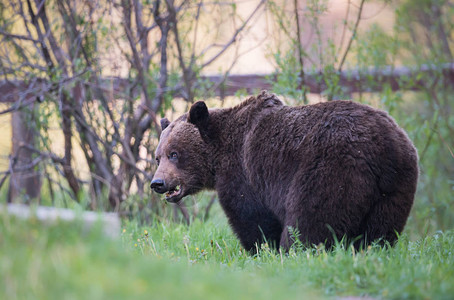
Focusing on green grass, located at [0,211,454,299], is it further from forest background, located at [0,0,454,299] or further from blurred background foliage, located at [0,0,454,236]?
blurred background foliage, located at [0,0,454,236]

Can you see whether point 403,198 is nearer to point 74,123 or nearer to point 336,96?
point 336,96

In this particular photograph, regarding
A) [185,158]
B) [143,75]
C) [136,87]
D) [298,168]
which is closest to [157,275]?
[298,168]

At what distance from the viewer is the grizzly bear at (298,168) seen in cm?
444

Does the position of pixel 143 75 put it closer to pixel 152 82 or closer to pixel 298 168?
pixel 152 82

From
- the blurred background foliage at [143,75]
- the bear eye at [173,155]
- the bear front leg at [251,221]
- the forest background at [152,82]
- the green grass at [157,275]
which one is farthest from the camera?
the blurred background foliage at [143,75]

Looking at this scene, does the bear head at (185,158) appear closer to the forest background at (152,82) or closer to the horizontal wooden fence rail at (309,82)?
the forest background at (152,82)

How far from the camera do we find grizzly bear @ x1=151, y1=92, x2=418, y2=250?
14.6ft

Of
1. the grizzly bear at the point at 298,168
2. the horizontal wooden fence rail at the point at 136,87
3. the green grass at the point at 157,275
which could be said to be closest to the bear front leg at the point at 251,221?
the grizzly bear at the point at 298,168

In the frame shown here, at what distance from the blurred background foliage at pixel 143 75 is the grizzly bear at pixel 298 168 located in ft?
6.08

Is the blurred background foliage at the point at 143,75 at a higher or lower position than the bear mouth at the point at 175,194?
higher

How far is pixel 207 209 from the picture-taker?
845 centimetres

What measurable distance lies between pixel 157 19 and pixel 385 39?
13.4 ft

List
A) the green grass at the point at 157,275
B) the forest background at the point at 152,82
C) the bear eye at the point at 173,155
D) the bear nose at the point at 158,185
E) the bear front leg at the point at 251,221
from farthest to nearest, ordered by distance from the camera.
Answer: the forest background at the point at 152,82 → the bear eye at the point at 173,155 → the bear nose at the point at 158,185 → the bear front leg at the point at 251,221 → the green grass at the point at 157,275

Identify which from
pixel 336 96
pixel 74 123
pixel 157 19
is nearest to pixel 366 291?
pixel 336 96
